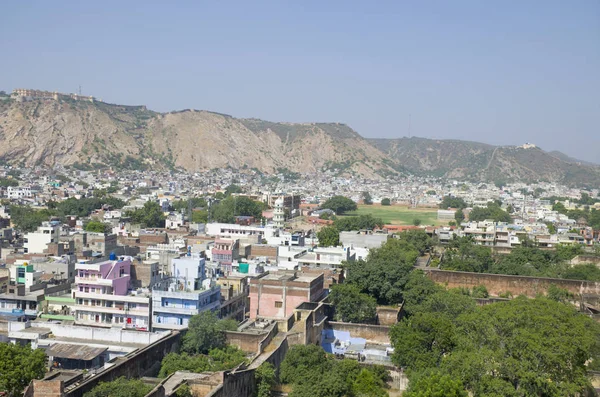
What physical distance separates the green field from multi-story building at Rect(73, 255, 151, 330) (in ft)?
196

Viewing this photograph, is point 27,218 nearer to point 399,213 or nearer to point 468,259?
point 468,259

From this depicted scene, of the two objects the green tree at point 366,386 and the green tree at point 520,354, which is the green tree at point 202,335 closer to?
the green tree at point 366,386

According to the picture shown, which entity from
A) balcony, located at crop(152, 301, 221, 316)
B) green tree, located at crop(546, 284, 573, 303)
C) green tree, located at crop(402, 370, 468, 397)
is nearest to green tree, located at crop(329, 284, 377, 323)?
balcony, located at crop(152, 301, 221, 316)

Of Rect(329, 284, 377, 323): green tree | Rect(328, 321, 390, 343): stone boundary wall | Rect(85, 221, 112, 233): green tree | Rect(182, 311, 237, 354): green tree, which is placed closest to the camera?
Rect(182, 311, 237, 354): green tree

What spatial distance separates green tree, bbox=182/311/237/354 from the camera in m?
23.1

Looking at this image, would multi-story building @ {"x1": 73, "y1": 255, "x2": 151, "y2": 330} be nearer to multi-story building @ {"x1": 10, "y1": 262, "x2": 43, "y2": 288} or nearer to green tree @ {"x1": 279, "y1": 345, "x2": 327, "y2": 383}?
multi-story building @ {"x1": 10, "y1": 262, "x2": 43, "y2": 288}

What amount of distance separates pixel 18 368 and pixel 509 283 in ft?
92.8

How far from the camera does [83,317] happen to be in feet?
86.0

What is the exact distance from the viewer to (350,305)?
29.8 metres

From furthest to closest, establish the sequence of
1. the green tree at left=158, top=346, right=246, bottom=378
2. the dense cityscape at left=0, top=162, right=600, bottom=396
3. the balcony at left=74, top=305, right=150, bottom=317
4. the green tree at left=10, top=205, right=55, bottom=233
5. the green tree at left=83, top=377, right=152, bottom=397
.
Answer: the green tree at left=10, top=205, right=55, bottom=233 → the balcony at left=74, top=305, right=150, bottom=317 → the dense cityscape at left=0, top=162, right=600, bottom=396 → the green tree at left=158, top=346, right=246, bottom=378 → the green tree at left=83, top=377, right=152, bottom=397

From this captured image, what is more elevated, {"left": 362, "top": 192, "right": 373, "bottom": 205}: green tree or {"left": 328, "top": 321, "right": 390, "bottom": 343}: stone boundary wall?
{"left": 362, "top": 192, "right": 373, "bottom": 205}: green tree

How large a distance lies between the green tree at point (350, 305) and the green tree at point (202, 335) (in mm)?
7351

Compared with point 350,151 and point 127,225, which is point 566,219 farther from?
point 350,151

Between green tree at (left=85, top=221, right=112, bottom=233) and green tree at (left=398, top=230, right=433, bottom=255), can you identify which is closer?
green tree at (left=398, top=230, right=433, bottom=255)
